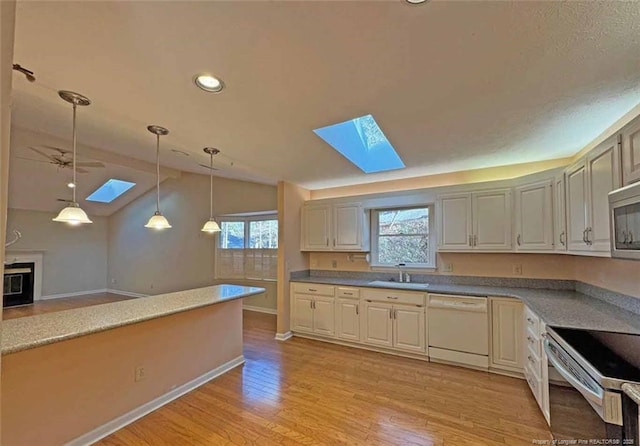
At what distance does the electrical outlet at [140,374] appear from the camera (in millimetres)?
2555

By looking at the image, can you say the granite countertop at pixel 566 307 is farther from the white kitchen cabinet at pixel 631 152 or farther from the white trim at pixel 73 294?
the white trim at pixel 73 294

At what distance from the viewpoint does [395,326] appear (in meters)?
3.81

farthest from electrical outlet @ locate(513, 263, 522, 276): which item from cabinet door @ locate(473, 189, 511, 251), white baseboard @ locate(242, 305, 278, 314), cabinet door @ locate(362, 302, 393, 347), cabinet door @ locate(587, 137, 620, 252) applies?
white baseboard @ locate(242, 305, 278, 314)

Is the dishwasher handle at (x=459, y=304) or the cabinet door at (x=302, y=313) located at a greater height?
the dishwasher handle at (x=459, y=304)

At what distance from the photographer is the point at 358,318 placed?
4.08 m

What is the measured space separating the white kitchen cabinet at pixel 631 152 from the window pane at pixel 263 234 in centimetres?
514

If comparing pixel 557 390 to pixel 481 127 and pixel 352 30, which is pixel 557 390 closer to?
pixel 481 127

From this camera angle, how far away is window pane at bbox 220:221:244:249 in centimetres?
664

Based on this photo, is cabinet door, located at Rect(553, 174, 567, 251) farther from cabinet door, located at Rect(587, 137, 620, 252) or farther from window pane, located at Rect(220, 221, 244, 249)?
window pane, located at Rect(220, 221, 244, 249)

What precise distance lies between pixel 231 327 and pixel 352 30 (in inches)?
128

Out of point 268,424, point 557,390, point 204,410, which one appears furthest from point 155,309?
point 557,390

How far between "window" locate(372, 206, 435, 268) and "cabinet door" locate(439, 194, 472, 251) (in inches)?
14.4

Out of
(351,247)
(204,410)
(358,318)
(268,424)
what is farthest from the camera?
(351,247)

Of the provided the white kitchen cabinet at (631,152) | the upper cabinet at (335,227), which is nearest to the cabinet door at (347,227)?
the upper cabinet at (335,227)
